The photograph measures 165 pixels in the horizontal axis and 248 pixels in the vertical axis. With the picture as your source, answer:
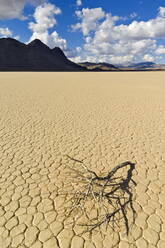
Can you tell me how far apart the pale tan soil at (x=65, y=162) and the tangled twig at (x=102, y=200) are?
0.57 ft

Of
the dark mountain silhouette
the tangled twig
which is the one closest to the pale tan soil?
the tangled twig

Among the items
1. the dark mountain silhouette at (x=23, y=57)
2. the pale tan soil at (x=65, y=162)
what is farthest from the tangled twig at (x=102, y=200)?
the dark mountain silhouette at (x=23, y=57)

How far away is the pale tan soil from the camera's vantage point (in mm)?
2479

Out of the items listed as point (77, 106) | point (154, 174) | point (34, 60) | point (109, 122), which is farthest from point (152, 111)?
point (34, 60)

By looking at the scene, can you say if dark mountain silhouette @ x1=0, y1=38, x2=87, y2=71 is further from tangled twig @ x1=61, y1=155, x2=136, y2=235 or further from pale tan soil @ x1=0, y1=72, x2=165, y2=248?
tangled twig @ x1=61, y1=155, x2=136, y2=235

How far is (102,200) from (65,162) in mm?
1607

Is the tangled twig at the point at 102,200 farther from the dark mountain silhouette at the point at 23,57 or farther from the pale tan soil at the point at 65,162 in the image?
the dark mountain silhouette at the point at 23,57

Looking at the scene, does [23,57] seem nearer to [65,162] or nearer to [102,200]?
[65,162]

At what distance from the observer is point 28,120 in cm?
764

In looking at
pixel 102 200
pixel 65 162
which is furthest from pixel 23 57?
pixel 102 200

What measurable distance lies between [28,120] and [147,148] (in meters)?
5.14

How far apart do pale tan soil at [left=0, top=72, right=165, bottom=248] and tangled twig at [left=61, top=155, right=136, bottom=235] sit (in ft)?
0.57

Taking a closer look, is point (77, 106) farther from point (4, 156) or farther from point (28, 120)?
point (4, 156)

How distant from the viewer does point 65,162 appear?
14.3 feet
